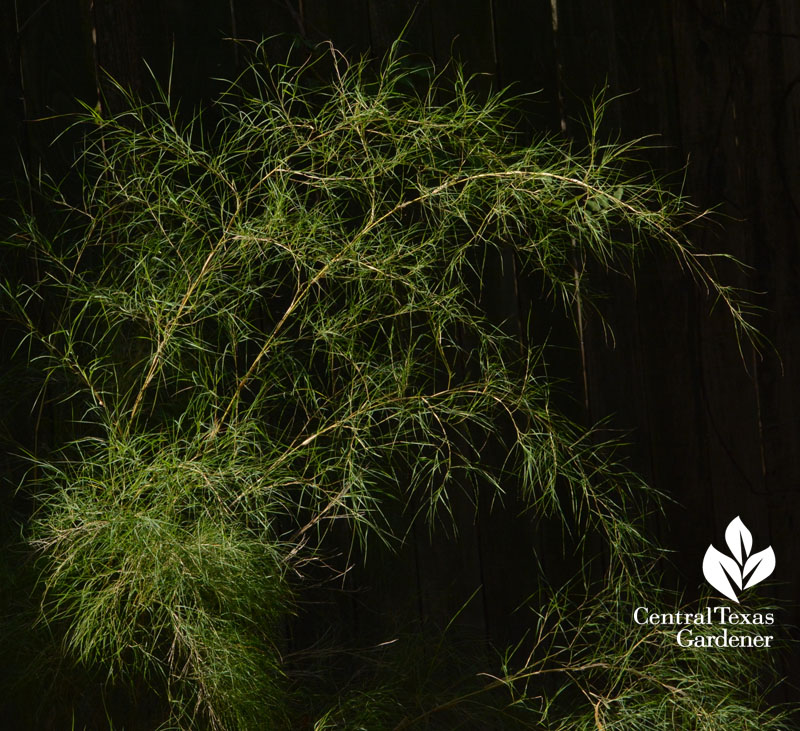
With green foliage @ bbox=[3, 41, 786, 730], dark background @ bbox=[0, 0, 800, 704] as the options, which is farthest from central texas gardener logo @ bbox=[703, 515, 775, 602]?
green foliage @ bbox=[3, 41, 786, 730]

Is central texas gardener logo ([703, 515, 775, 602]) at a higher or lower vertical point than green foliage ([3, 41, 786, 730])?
lower

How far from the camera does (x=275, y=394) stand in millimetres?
1907

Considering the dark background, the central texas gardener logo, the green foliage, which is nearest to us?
the green foliage

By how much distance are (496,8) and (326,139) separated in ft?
2.02

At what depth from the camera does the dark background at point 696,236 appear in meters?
2.11

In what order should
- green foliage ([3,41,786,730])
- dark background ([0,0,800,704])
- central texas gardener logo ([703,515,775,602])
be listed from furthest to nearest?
central texas gardener logo ([703,515,775,602])
dark background ([0,0,800,704])
green foliage ([3,41,786,730])

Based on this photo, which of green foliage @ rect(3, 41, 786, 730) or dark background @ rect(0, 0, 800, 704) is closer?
green foliage @ rect(3, 41, 786, 730)

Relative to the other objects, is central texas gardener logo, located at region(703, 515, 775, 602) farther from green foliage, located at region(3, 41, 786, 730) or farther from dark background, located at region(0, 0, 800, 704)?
green foliage, located at region(3, 41, 786, 730)

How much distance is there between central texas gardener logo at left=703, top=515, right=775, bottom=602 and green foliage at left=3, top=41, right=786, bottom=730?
0.64 ft

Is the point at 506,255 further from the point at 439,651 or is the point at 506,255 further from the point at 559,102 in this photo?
the point at 439,651

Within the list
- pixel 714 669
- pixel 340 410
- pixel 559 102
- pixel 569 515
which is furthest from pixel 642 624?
pixel 559 102

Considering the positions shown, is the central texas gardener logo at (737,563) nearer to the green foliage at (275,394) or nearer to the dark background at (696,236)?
the dark background at (696,236)

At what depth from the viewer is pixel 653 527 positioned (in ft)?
7.39

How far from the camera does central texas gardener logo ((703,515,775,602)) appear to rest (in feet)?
7.29
